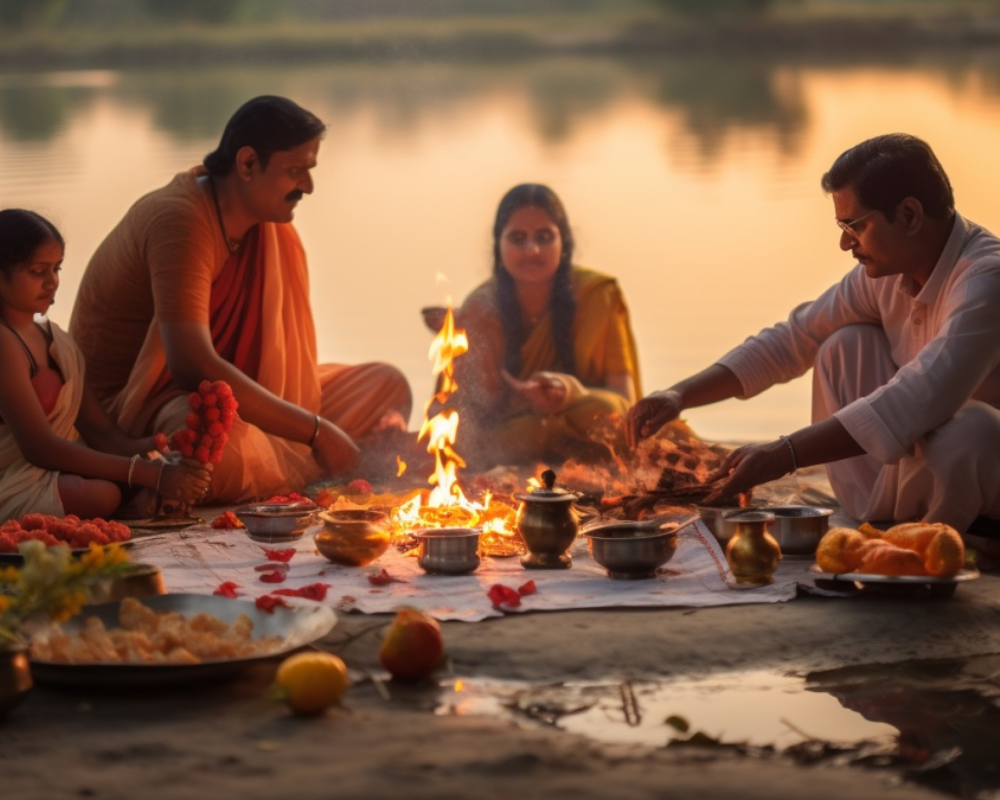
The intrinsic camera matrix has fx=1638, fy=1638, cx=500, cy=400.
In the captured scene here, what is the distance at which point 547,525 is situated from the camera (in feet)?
18.1

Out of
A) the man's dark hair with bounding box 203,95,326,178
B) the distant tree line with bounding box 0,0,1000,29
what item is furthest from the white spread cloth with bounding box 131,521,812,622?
the distant tree line with bounding box 0,0,1000,29

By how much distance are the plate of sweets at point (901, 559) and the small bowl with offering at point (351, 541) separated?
58.0 inches

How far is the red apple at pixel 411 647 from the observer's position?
4.35m

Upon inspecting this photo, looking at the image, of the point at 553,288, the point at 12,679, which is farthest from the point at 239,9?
the point at 12,679

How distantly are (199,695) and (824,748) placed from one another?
1583 mm

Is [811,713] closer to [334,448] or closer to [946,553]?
[946,553]

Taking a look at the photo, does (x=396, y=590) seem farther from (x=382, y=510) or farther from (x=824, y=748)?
(x=824, y=748)

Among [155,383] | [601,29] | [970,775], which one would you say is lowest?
[970,775]

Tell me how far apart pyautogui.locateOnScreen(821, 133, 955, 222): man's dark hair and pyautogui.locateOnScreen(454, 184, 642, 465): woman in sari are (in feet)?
6.74

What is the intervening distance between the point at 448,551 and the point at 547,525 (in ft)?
1.13

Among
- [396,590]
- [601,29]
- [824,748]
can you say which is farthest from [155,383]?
Answer: [601,29]

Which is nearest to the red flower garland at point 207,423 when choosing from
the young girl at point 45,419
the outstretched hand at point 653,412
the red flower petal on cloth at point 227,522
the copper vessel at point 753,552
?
the young girl at point 45,419

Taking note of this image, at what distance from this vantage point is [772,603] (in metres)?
5.11

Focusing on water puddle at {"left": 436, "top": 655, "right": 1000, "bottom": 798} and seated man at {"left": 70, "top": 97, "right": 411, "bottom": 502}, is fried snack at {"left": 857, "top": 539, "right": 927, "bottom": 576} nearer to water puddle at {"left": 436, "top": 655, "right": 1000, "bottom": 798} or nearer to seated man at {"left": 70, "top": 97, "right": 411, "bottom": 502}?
water puddle at {"left": 436, "top": 655, "right": 1000, "bottom": 798}
